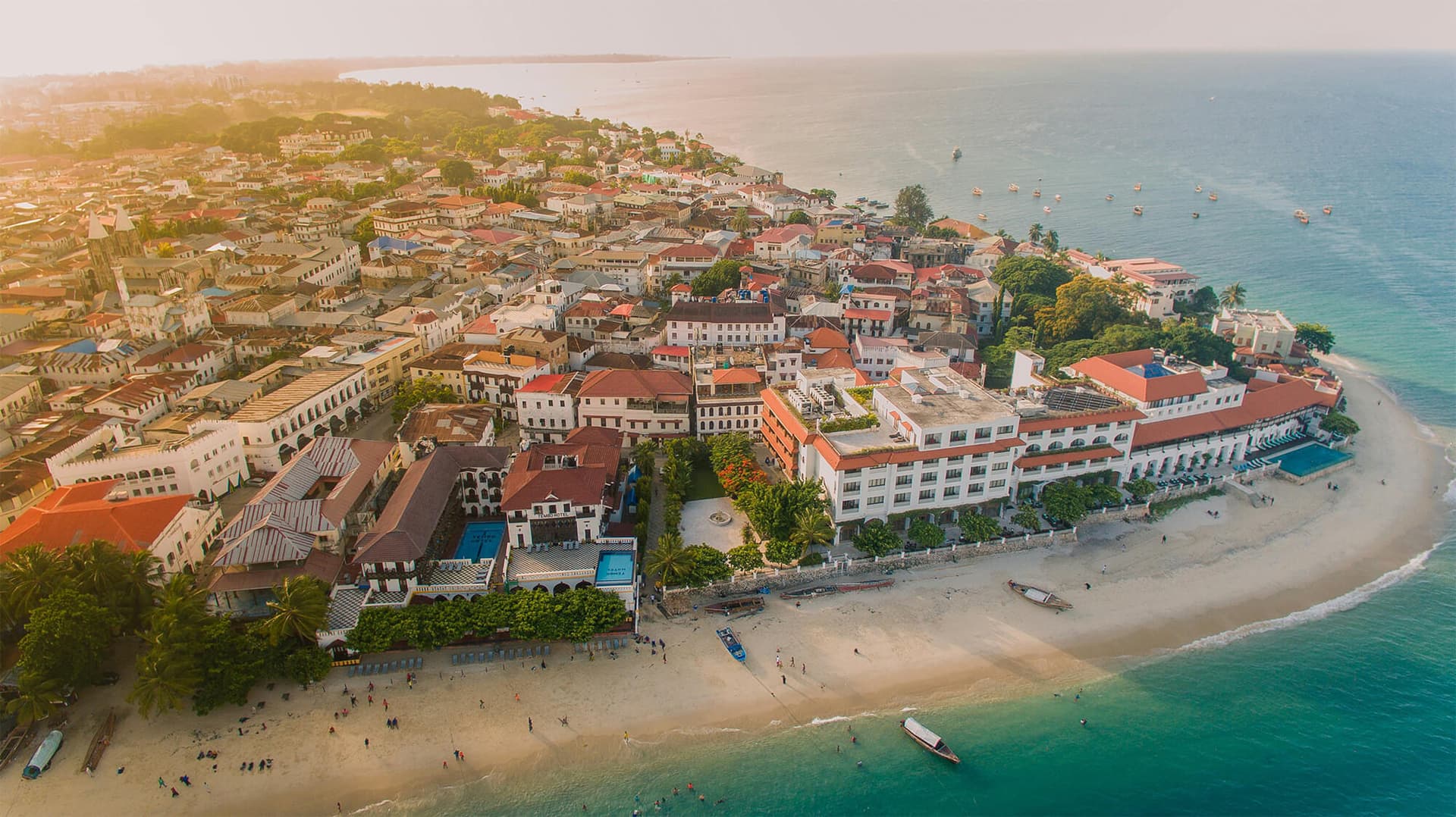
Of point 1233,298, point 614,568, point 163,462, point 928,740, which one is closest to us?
point 928,740

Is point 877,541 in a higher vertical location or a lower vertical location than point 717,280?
lower

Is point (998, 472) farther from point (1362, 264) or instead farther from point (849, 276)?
point (1362, 264)

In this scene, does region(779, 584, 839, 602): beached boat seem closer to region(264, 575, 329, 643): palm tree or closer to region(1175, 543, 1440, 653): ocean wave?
region(1175, 543, 1440, 653): ocean wave

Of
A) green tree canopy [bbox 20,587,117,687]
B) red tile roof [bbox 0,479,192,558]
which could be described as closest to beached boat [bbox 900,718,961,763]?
green tree canopy [bbox 20,587,117,687]

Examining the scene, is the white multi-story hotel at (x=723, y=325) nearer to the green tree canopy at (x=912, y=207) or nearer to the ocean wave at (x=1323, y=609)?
the ocean wave at (x=1323, y=609)

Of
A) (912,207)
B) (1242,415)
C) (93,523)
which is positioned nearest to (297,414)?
(93,523)

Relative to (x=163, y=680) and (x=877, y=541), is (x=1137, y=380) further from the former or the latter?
(x=163, y=680)

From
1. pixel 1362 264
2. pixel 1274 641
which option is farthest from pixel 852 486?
pixel 1362 264
